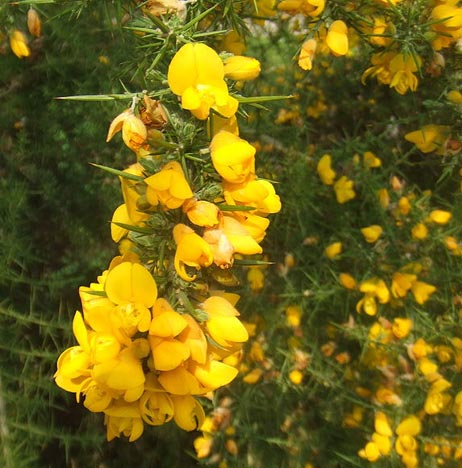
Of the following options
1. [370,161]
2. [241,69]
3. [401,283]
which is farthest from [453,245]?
[241,69]

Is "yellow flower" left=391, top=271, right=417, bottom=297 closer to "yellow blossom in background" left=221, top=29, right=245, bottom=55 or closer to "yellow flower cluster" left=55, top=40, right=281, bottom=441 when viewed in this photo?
"yellow blossom in background" left=221, top=29, right=245, bottom=55

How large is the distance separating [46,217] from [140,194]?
5.83 feet

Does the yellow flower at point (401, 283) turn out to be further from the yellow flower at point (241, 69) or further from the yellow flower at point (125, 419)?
the yellow flower at point (125, 419)

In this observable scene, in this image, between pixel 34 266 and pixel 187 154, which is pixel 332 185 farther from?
pixel 187 154

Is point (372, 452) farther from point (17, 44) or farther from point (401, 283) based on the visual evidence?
point (17, 44)

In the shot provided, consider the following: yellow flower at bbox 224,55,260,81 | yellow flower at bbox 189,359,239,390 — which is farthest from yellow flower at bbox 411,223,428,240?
yellow flower at bbox 189,359,239,390

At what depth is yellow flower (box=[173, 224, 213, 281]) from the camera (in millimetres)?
736

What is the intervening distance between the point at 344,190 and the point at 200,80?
55.7 inches

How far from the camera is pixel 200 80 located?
0.79 m

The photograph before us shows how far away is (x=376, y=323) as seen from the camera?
1.93 metres

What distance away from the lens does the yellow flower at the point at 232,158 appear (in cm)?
75

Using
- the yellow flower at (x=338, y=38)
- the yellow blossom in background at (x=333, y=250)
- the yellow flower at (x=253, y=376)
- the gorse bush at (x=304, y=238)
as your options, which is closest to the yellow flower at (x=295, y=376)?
the gorse bush at (x=304, y=238)

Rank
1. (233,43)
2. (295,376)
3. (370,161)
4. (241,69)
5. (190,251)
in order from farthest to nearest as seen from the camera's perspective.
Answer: (370,161)
(295,376)
(233,43)
(241,69)
(190,251)

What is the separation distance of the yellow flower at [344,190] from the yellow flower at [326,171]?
34mm
